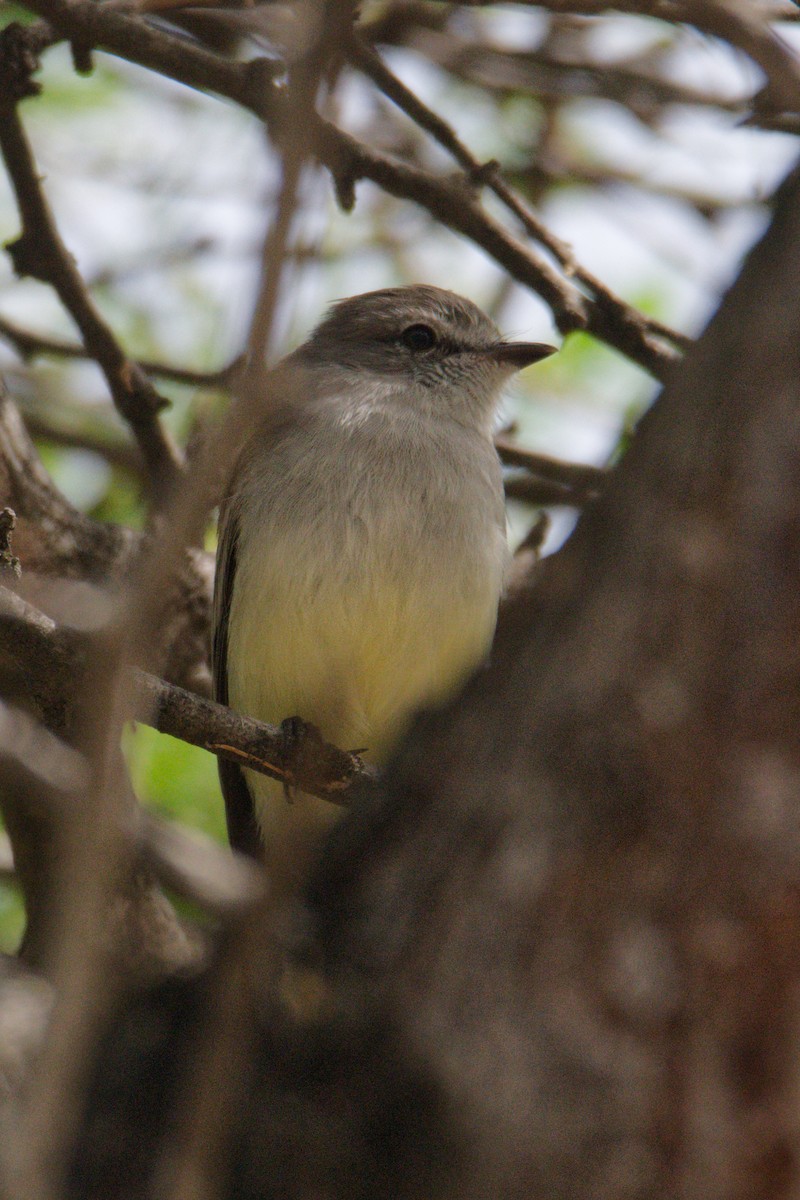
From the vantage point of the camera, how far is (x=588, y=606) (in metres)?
1.95

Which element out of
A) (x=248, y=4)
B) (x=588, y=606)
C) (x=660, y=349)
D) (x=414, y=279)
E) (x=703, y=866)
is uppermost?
(x=588, y=606)

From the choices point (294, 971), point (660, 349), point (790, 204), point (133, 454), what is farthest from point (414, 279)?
point (294, 971)

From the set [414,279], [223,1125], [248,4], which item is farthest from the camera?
[414,279]

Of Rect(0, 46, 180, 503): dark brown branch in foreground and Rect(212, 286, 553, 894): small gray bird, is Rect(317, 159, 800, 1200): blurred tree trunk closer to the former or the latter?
Rect(212, 286, 553, 894): small gray bird

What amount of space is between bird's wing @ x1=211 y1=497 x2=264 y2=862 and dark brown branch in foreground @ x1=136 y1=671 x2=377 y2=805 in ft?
3.70

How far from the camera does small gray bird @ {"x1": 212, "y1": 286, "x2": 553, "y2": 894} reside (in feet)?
16.2

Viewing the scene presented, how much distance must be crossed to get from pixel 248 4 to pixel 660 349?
207 cm

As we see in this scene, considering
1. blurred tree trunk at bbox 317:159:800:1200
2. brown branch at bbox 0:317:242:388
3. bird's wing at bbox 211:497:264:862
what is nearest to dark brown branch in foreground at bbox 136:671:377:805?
bird's wing at bbox 211:497:264:862

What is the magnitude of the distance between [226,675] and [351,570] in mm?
826

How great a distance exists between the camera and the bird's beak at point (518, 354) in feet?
20.0

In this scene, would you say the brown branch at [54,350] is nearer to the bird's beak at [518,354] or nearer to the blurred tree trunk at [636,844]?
the bird's beak at [518,354]

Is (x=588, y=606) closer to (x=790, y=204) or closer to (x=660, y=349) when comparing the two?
(x=790, y=204)

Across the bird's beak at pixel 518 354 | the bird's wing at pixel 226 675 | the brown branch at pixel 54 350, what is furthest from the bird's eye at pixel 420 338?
the bird's wing at pixel 226 675

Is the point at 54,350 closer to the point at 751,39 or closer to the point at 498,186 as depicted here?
the point at 498,186
